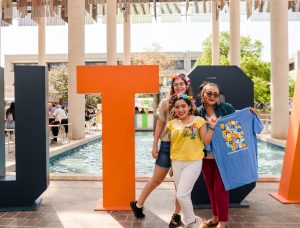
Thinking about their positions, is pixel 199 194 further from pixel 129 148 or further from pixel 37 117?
pixel 37 117

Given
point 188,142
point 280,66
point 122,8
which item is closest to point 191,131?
point 188,142

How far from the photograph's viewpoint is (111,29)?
1961cm

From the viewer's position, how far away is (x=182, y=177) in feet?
11.8

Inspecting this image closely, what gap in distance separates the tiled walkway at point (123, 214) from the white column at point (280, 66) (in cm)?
902

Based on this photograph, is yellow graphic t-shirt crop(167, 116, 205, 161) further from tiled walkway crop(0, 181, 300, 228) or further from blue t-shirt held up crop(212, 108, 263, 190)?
tiled walkway crop(0, 181, 300, 228)

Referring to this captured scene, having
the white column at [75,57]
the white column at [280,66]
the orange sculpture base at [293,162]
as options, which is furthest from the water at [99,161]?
the orange sculpture base at [293,162]

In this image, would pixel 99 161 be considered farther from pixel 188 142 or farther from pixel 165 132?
pixel 188 142

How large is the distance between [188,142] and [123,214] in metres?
1.51

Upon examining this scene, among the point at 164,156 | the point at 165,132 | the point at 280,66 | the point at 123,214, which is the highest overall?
the point at 280,66

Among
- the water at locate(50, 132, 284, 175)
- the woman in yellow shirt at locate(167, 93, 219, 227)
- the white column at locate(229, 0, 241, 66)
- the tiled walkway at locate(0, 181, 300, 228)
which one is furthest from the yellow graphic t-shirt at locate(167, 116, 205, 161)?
the white column at locate(229, 0, 241, 66)

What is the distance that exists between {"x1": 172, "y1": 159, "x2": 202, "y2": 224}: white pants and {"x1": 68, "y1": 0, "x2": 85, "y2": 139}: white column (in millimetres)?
11638

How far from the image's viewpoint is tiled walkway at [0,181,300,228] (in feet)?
13.4

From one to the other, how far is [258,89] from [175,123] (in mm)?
30338

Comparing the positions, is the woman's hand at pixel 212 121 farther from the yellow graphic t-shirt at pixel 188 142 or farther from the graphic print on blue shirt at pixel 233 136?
the graphic print on blue shirt at pixel 233 136
